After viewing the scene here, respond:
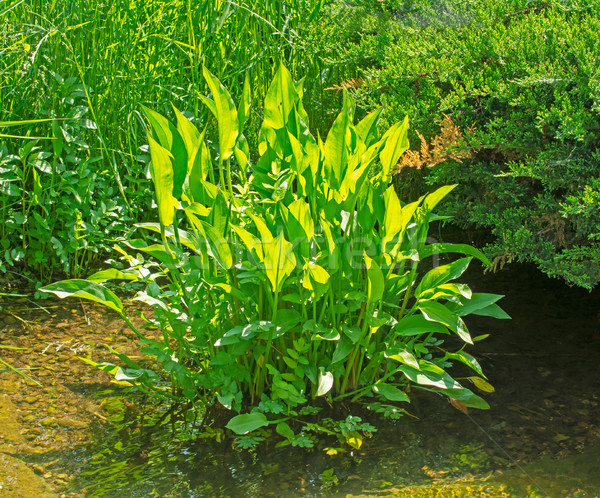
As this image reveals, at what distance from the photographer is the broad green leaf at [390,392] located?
183cm

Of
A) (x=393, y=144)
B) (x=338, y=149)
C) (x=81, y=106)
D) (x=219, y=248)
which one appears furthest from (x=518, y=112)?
(x=81, y=106)

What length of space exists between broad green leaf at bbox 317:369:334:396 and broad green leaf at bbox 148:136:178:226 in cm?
68

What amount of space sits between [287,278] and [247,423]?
46 cm

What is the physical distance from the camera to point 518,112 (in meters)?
2.31

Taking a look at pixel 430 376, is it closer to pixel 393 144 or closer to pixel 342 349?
pixel 342 349

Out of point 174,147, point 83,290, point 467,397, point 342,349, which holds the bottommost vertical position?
point 467,397

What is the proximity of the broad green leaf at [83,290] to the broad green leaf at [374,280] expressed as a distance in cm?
77

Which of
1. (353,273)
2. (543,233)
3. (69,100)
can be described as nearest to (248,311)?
(353,273)

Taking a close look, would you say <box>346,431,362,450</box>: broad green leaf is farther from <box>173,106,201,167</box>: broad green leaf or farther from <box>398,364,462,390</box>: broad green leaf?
<box>173,106,201,167</box>: broad green leaf

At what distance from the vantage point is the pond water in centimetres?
166

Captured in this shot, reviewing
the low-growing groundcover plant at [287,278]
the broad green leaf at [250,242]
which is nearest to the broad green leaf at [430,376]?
the low-growing groundcover plant at [287,278]

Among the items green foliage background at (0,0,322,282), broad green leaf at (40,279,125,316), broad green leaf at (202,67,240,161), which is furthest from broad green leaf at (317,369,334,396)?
green foliage background at (0,0,322,282)

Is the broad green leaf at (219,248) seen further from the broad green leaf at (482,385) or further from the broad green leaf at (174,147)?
the broad green leaf at (482,385)

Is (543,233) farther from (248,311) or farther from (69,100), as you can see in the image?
(69,100)
